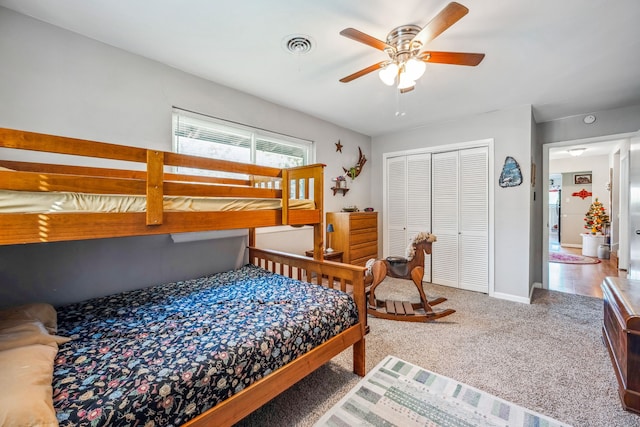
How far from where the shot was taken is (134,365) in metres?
1.11

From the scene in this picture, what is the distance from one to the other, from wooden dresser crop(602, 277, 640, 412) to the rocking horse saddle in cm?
157

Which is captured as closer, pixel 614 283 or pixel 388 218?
pixel 614 283

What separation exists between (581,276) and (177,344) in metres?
6.15

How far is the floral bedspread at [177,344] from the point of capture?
97 centimetres

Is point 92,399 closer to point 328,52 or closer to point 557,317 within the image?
point 328,52

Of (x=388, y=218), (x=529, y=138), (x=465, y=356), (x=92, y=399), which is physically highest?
(x=529, y=138)

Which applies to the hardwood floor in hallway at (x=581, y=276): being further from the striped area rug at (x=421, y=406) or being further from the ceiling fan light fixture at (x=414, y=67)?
the ceiling fan light fixture at (x=414, y=67)

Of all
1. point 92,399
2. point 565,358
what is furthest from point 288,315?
point 565,358

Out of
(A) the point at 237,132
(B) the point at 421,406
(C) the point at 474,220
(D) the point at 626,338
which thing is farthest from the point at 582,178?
(A) the point at 237,132

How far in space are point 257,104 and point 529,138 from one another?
3428 mm

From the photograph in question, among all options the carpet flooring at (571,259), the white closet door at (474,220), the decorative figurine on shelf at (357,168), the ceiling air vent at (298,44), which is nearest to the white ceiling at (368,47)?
the ceiling air vent at (298,44)

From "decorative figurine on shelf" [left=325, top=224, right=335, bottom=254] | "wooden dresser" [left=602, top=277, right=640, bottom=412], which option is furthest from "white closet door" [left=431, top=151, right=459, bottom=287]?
"wooden dresser" [left=602, top=277, right=640, bottom=412]

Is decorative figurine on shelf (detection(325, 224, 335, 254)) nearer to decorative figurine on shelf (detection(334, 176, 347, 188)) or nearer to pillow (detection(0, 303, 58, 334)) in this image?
decorative figurine on shelf (detection(334, 176, 347, 188))

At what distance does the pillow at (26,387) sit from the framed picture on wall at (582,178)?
10532 mm
